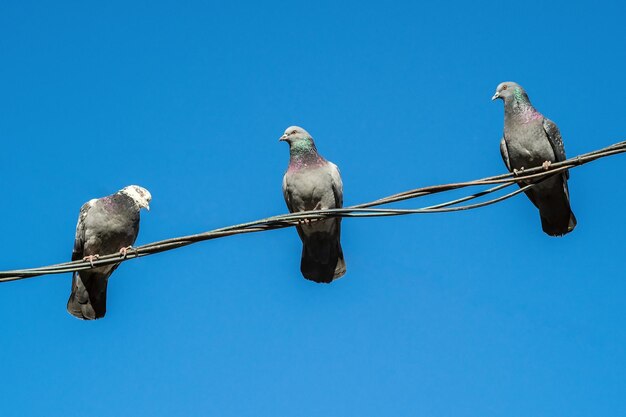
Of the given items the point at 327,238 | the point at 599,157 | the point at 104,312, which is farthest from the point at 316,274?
the point at 599,157

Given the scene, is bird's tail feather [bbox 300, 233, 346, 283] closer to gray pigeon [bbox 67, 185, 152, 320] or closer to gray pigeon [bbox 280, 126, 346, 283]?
gray pigeon [bbox 280, 126, 346, 283]

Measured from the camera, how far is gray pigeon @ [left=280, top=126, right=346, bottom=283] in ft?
30.5

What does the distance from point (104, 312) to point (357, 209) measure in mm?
4121

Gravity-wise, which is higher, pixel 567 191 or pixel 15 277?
pixel 567 191

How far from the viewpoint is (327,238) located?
9367 mm

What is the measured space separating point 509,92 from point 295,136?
7.55 feet

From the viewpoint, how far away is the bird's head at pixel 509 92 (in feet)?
31.6

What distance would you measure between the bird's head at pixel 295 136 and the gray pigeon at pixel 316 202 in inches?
1.1

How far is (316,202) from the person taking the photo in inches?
368

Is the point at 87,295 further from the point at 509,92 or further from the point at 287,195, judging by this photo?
the point at 509,92

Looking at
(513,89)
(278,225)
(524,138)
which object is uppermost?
(513,89)

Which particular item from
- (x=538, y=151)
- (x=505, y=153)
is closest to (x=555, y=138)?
(x=538, y=151)

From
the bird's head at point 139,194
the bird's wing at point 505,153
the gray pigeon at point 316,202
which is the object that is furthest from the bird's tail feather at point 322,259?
the bird's wing at point 505,153

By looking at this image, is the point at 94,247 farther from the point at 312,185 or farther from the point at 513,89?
the point at 513,89
